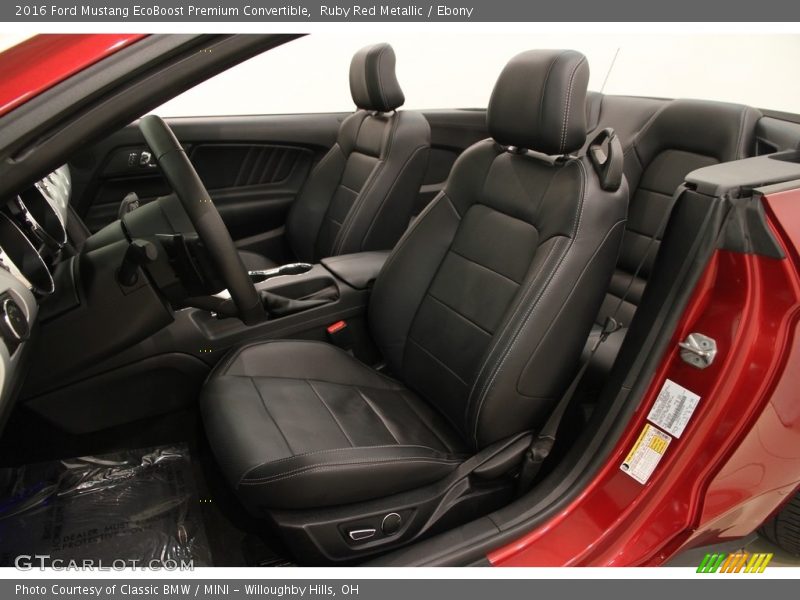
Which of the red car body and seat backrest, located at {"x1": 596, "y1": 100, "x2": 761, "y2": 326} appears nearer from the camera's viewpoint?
the red car body

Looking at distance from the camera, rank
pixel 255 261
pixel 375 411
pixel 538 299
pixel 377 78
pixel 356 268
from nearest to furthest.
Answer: pixel 538 299 < pixel 375 411 < pixel 356 268 < pixel 377 78 < pixel 255 261

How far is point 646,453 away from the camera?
1016 millimetres

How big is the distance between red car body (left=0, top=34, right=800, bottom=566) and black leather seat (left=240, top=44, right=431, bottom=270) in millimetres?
1256

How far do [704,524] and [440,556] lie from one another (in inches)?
18.7

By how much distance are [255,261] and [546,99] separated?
1.47 meters

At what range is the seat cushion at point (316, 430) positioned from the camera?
1.02m

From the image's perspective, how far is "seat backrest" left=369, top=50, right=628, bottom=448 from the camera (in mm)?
1077

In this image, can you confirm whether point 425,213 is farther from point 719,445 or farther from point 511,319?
point 719,445

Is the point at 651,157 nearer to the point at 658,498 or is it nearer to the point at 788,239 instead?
the point at 788,239

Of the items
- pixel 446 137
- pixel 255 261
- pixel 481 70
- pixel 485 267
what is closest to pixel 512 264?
pixel 485 267

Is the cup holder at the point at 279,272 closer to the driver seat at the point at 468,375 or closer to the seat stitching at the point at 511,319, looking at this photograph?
the driver seat at the point at 468,375

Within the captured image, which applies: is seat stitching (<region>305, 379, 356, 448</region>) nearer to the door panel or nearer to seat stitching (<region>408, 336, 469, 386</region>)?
seat stitching (<region>408, 336, 469, 386</region>)

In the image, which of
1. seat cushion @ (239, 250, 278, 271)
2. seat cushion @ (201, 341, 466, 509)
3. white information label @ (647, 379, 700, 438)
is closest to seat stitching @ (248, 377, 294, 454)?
seat cushion @ (201, 341, 466, 509)

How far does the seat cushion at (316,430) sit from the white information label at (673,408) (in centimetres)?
39
